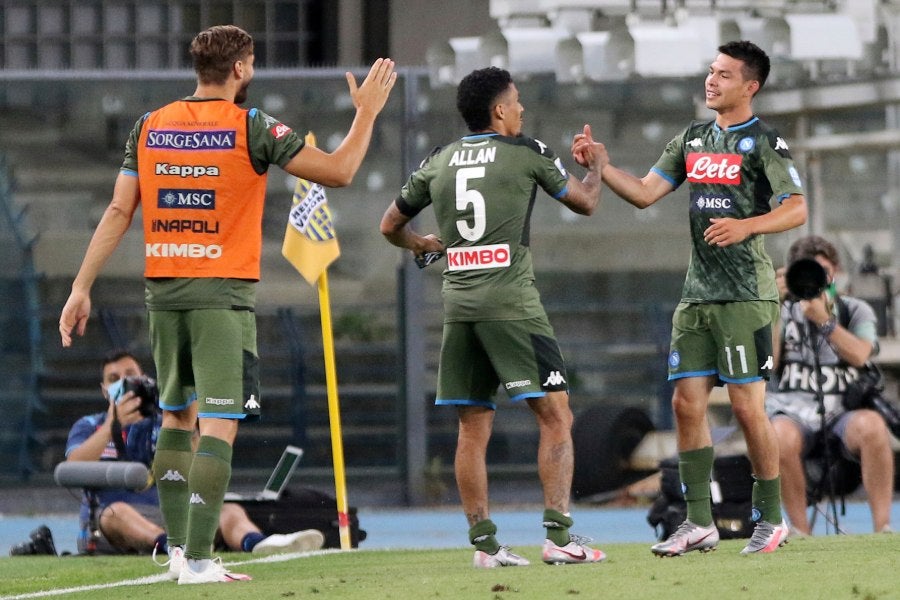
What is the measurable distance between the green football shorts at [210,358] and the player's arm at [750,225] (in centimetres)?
183

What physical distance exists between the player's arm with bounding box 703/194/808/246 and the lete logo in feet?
0.80

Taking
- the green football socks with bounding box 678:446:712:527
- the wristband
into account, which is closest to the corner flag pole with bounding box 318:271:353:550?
the wristband

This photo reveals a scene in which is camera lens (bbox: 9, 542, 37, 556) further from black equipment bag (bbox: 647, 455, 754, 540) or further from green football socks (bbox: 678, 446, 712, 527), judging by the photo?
green football socks (bbox: 678, 446, 712, 527)

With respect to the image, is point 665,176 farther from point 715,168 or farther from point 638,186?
point 715,168

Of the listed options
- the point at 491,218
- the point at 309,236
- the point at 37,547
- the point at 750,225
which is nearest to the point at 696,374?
the point at 750,225

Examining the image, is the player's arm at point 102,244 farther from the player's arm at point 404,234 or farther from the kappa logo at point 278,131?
the player's arm at point 404,234

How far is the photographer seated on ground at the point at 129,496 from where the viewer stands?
10406 mm

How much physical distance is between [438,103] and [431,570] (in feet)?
26.8

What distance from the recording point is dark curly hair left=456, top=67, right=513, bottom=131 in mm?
7484

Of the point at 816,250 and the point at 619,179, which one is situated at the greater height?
the point at 619,179

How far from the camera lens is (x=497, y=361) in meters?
7.40

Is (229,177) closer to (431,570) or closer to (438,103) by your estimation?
(431,570)

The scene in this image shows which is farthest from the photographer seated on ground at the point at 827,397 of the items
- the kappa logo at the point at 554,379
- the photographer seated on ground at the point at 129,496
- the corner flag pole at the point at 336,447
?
the kappa logo at the point at 554,379

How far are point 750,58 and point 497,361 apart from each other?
5.36ft
